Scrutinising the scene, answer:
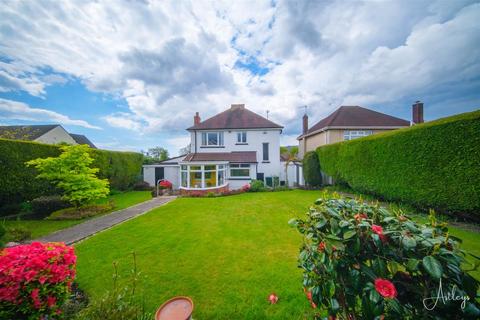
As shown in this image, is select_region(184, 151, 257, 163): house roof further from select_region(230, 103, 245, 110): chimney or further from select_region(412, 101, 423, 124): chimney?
select_region(412, 101, 423, 124): chimney

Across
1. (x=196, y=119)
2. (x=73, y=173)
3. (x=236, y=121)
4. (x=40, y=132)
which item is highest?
(x=196, y=119)

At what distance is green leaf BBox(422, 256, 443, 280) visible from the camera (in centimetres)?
104

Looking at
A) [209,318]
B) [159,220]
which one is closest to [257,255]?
[209,318]

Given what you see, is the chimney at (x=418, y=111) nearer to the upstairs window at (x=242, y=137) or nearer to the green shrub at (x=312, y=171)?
the green shrub at (x=312, y=171)

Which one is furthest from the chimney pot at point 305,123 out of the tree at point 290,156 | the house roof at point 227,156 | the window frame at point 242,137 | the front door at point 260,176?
the front door at point 260,176

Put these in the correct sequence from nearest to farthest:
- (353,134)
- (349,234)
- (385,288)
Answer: (385,288) → (349,234) → (353,134)

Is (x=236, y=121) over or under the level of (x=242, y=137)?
over

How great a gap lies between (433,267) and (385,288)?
0.33m

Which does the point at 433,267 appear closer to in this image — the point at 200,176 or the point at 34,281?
the point at 34,281

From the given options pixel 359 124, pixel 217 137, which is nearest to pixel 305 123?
pixel 359 124

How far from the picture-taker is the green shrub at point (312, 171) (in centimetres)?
1644

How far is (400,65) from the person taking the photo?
33.7ft

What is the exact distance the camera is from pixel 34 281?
2027 mm

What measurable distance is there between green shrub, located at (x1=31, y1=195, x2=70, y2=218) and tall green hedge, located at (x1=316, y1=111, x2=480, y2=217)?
60.3ft
